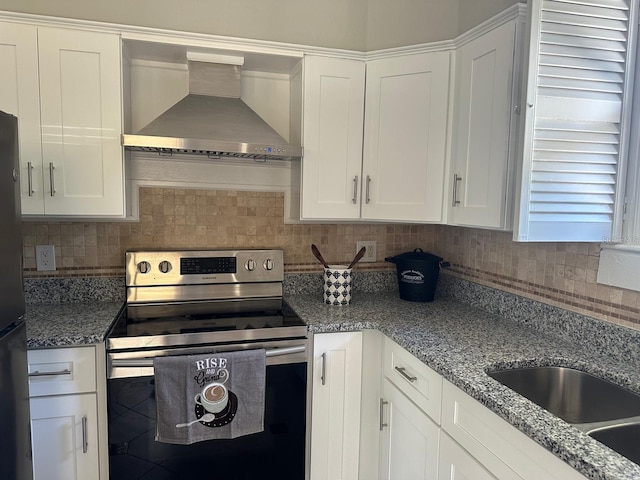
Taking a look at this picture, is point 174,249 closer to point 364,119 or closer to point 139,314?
point 139,314

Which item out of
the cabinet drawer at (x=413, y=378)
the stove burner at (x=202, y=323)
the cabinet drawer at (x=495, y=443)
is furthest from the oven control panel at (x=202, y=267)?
the cabinet drawer at (x=495, y=443)

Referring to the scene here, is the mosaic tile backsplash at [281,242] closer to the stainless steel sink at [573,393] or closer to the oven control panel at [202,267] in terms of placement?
the oven control panel at [202,267]

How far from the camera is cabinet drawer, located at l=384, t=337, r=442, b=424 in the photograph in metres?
1.47

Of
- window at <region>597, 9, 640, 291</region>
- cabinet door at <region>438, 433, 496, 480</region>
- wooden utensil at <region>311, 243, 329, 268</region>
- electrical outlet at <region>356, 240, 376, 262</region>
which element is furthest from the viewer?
electrical outlet at <region>356, 240, 376, 262</region>

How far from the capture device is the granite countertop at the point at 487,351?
95 centimetres

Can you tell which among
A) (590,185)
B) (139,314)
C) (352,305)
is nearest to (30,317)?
(139,314)

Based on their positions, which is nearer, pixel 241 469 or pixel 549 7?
pixel 549 7

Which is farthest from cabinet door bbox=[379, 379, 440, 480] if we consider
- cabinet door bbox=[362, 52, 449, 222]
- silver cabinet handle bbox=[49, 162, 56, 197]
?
silver cabinet handle bbox=[49, 162, 56, 197]

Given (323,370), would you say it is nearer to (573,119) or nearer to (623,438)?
(623,438)

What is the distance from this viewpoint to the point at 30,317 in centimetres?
183

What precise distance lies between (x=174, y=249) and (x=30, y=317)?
66cm

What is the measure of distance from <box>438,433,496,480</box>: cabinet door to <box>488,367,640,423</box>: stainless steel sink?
0.26 metres

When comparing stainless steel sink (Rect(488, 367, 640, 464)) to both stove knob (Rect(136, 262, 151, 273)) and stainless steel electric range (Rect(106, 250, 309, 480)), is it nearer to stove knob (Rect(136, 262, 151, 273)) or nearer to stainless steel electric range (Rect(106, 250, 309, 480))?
stainless steel electric range (Rect(106, 250, 309, 480))

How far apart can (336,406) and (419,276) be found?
77 centimetres
